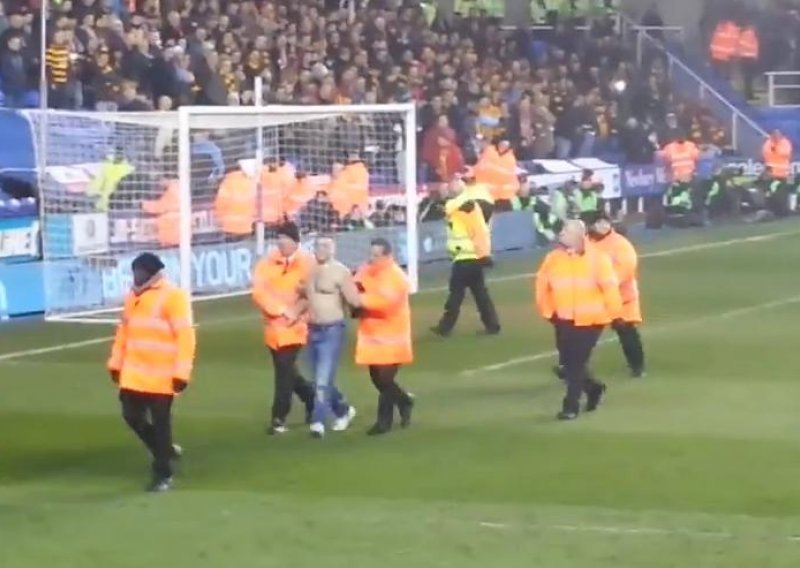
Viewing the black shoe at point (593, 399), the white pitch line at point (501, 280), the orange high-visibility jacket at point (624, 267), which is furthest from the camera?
the white pitch line at point (501, 280)

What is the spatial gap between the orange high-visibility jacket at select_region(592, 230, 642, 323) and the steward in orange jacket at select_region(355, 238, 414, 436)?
11.5 feet

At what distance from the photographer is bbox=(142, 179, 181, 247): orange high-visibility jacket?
26.3 metres

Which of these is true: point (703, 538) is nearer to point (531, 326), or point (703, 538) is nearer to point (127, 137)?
point (531, 326)

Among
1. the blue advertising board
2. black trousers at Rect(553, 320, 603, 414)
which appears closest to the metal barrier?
the blue advertising board

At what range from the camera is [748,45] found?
53438 millimetres

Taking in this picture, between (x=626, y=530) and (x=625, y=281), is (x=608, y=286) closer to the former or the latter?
(x=625, y=281)

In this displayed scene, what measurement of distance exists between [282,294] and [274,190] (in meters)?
10.6

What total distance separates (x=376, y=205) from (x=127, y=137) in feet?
14.1

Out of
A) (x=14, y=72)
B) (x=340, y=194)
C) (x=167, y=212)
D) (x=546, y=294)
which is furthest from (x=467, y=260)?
(x=14, y=72)

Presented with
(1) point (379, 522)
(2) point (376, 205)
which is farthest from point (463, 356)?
(1) point (379, 522)

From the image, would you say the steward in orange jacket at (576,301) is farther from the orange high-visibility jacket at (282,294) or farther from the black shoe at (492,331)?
the black shoe at (492,331)

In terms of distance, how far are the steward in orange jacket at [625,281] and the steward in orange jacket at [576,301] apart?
2.00 m

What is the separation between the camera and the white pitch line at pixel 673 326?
21.2 m

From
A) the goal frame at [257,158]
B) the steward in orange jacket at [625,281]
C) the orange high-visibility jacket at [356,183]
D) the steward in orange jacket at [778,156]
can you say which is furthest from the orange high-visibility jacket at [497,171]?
the steward in orange jacket at [625,281]
